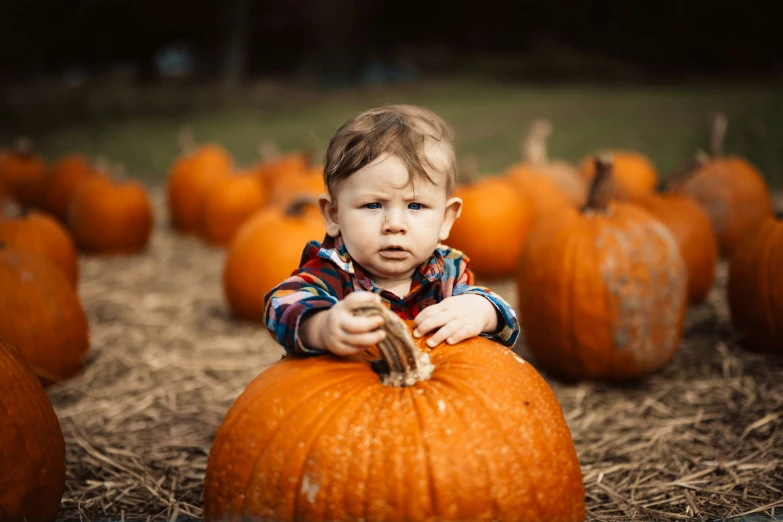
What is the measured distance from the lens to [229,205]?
724 cm

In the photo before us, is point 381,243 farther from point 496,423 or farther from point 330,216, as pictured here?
point 496,423

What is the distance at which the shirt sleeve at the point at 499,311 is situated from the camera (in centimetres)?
208

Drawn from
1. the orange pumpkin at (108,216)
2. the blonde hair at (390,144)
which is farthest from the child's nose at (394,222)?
A: the orange pumpkin at (108,216)

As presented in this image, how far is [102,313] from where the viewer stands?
209 inches

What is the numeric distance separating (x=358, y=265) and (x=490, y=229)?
153 inches

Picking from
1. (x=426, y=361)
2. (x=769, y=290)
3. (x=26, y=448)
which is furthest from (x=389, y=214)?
(x=769, y=290)

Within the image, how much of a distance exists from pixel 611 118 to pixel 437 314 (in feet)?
30.0

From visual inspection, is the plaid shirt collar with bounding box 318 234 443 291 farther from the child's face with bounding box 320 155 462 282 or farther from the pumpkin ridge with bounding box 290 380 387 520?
the pumpkin ridge with bounding box 290 380 387 520

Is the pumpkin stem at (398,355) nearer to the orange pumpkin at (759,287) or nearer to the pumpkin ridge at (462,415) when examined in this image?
the pumpkin ridge at (462,415)

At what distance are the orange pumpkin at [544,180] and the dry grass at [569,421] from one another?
1.96 metres

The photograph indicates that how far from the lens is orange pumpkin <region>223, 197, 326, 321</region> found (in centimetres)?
472

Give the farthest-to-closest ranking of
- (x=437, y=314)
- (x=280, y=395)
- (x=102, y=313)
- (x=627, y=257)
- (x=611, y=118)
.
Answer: (x=611, y=118)
(x=102, y=313)
(x=627, y=257)
(x=437, y=314)
(x=280, y=395)

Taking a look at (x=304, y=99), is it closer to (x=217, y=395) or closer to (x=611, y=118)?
(x=611, y=118)

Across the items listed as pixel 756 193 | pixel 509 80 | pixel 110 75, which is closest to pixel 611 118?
pixel 509 80
